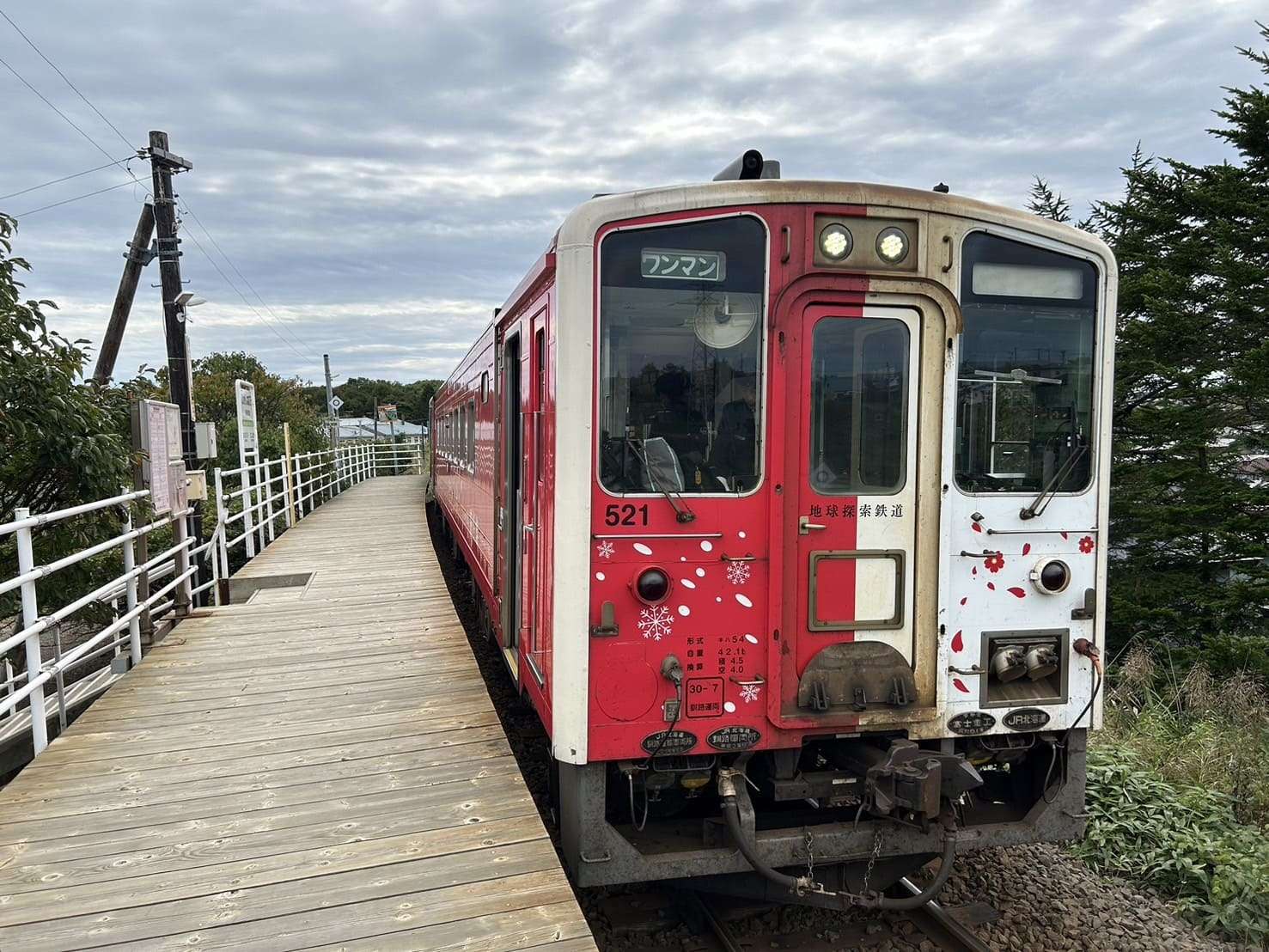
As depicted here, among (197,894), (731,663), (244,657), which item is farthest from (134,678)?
(731,663)

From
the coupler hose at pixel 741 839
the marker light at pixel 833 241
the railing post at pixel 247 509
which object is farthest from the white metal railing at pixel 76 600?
the marker light at pixel 833 241

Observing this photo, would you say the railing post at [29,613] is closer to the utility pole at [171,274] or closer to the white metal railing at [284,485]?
the white metal railing at [284,485]

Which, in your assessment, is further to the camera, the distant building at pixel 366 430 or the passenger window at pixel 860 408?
the distant building at pixel 366 430

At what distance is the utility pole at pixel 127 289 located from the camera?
13266mm

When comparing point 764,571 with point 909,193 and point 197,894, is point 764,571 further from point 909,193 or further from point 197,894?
point 197,894

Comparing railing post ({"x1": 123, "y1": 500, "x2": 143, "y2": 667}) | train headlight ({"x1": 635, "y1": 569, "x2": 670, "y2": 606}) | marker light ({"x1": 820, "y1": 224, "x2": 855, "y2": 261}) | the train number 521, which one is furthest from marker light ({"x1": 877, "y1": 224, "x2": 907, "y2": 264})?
railing post ({"x1": 123, "y1": 500, "x2": 143, "y2": 667})

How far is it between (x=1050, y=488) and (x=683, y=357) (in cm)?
167

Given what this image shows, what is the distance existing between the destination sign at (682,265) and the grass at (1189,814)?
3.78 metres

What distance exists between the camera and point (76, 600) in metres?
6.67

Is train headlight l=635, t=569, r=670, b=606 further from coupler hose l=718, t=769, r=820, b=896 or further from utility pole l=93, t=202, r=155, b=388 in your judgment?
utility pole l=93, t=202, r=155, b=388

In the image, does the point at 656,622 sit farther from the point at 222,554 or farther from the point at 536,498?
the point at 222,554

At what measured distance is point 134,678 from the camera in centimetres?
598

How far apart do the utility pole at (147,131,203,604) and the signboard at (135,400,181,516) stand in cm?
587

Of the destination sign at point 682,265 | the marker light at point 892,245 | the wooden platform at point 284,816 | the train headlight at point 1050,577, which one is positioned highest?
the marker light at point 892,245
